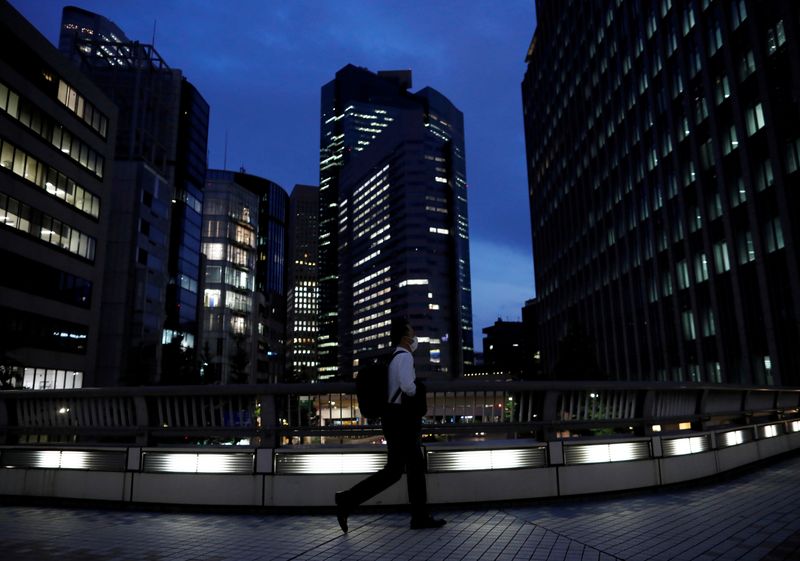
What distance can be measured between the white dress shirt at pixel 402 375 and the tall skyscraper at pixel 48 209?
106ft

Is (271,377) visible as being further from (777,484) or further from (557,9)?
(777,484)

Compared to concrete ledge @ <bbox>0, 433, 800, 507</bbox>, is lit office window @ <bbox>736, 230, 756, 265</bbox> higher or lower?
higher

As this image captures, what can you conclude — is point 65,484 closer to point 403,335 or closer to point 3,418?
point 3,418

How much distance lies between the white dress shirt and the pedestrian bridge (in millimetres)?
1101

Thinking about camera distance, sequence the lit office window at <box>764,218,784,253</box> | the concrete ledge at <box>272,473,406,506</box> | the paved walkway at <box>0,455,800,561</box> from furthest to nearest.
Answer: the lit office window at <box>764,218,784,253</box> → the concrete ledge at <box>272,473,406,506</box> → the paved walkway at <box>0,455,800,561</box>

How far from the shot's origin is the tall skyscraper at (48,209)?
116 ft

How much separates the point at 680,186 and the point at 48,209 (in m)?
48.2

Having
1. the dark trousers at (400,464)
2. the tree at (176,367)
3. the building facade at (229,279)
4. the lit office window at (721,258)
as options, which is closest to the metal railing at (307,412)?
the dark trousers at (400,464)

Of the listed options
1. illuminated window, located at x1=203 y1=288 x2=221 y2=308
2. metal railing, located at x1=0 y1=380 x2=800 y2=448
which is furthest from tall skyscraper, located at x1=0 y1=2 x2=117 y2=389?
illuminated window, located at x1=203 y1=288 x2=221 y2=308

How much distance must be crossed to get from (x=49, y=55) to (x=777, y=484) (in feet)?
160

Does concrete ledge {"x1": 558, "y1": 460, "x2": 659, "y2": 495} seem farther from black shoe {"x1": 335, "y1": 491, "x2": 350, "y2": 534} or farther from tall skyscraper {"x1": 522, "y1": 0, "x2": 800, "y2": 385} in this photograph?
tall skyscraper {"x1": 522, "y1": 0, "x2": 800, "y2": 385}

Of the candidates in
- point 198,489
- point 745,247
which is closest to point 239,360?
point 745,247

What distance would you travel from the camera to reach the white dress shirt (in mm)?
5570

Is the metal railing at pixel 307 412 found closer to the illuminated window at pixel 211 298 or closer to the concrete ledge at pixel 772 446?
the concrete ledge at pixel 772 446
